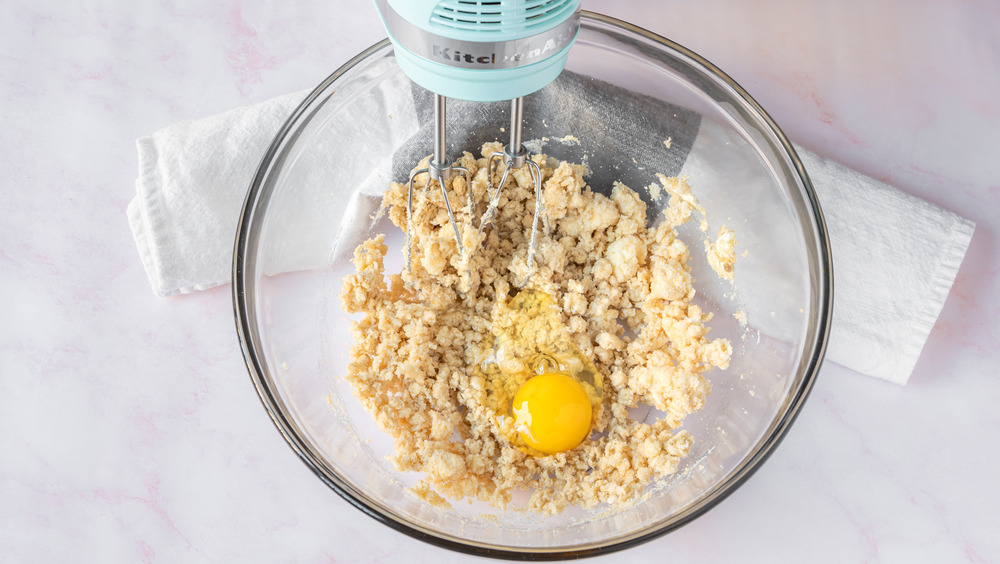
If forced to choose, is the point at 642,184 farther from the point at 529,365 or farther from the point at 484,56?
the point at 484,56

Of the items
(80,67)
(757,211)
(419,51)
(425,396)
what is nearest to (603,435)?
(425,396)

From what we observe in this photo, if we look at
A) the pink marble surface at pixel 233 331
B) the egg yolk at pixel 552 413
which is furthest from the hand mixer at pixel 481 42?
the pink marble surface at pixel 233 331

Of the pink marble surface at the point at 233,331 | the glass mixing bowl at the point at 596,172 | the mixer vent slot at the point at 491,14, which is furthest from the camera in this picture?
the pink marble surface at the point at 233,331

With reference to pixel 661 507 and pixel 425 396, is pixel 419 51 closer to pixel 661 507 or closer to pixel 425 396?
pixel 425 396

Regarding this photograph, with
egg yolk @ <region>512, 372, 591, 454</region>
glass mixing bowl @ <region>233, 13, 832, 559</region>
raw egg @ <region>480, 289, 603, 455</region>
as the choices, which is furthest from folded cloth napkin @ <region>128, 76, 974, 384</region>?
egg yolk @ <region>512, 372, 591, 454</region>

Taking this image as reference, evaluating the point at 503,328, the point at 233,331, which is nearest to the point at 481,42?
the point at 503,328

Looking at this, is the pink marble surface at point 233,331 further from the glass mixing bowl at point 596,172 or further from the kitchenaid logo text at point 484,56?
the kitchenaid logo text at point 484,56
